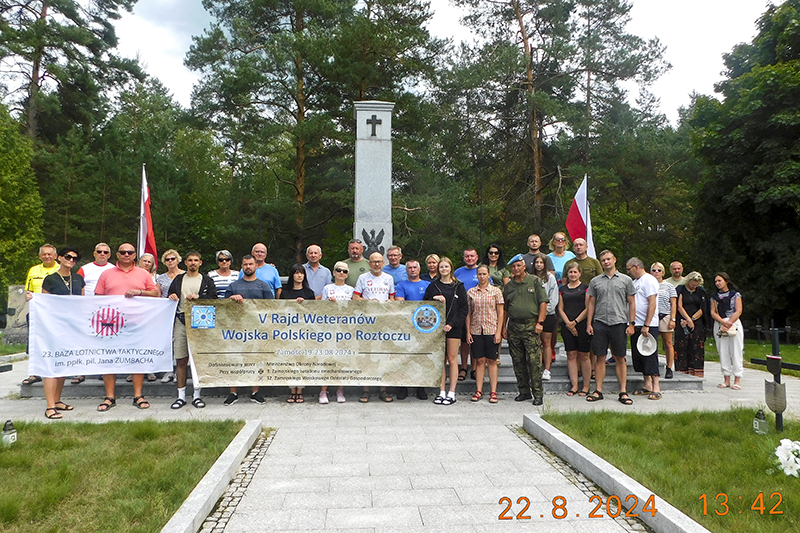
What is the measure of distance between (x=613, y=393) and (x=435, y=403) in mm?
2561

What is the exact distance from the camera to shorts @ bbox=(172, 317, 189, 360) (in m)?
6.70

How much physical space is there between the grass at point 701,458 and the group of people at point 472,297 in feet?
4.59

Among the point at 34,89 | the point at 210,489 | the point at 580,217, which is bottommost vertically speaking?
the point at 210,489

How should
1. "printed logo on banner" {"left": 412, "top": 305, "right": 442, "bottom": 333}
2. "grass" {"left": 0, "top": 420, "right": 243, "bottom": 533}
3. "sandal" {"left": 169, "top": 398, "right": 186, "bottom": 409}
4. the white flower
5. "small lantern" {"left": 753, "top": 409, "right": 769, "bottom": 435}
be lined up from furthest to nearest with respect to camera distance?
"printed logo on banner" {"left": 412, "top": 305, "right": 442, "bottom": 333} → "sandal" {"left": 169, "top": 398, "right": 186, "bottom": 409} → "small lantern" {"left": 753, "top": 409, "right": 769, "bottom": 435} → the white flower → "grass" {"left": 0, "top": 420, "right": 243, "bottom": 533}

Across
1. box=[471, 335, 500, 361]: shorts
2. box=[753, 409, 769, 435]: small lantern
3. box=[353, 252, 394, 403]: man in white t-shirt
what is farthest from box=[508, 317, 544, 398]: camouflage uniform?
box=[753, 409, 769, 435]: small lantern

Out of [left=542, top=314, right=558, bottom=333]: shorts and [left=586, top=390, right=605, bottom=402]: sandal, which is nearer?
[left=586, top=390, right=605, bottom=402]: sandal

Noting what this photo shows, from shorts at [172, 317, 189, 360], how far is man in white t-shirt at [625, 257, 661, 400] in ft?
18.7

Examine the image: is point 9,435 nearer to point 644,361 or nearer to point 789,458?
point 789,458

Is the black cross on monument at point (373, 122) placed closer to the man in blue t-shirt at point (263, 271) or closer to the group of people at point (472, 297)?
the group of people at point (472, 297)

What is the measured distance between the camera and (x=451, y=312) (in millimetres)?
6848

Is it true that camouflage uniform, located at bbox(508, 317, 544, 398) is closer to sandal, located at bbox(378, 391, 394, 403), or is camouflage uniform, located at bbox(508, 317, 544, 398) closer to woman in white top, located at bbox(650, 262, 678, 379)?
sandal, located at bbox(378, 391, 394, 403)

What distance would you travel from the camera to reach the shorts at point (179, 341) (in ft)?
22.0

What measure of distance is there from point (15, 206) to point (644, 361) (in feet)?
76.9

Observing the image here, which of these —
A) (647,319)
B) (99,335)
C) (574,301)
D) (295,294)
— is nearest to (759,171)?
(647,319)
